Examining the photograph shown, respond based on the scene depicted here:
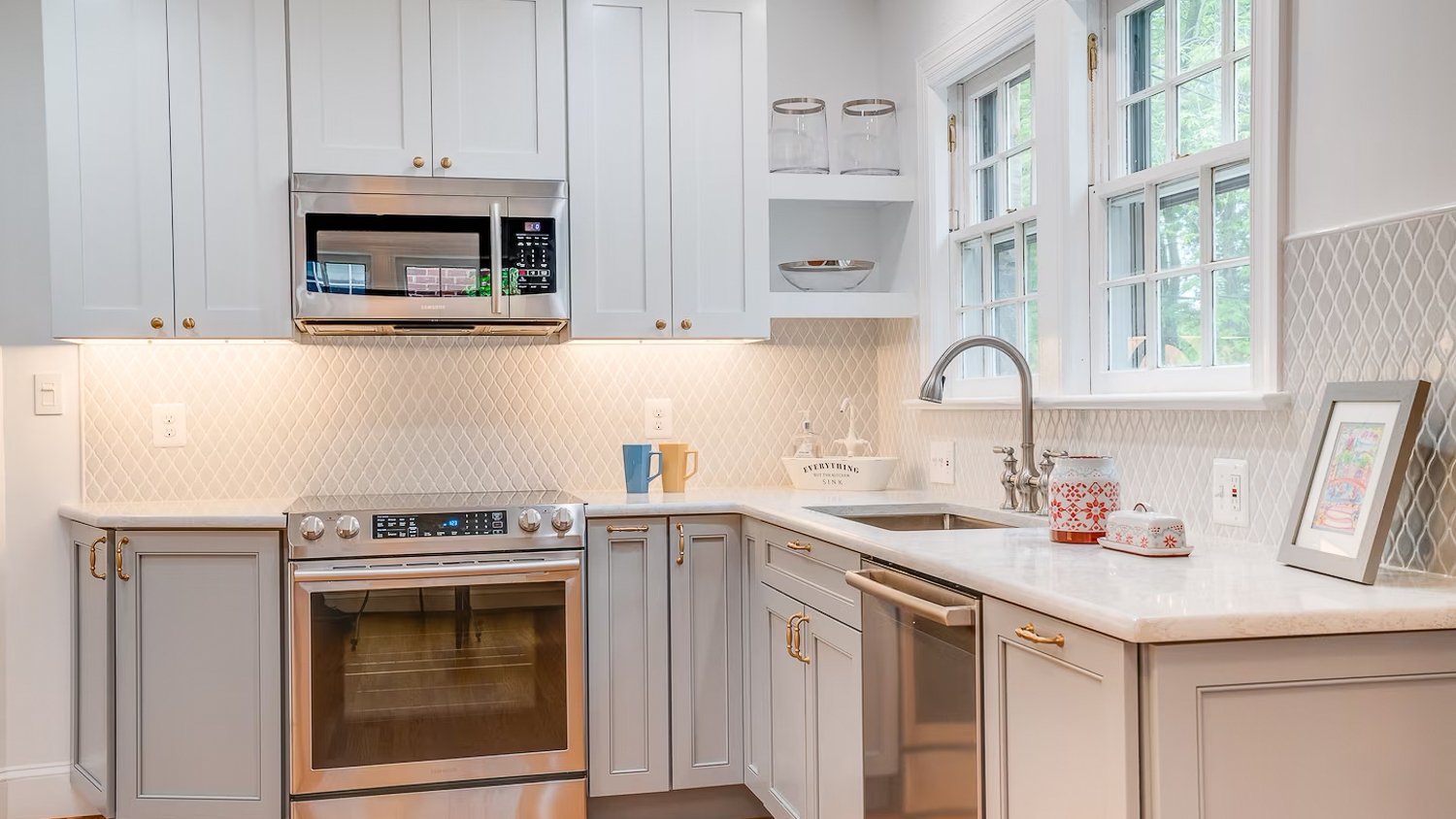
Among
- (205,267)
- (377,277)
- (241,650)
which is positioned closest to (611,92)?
(377,277)

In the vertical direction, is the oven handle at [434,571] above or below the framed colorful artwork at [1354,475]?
below

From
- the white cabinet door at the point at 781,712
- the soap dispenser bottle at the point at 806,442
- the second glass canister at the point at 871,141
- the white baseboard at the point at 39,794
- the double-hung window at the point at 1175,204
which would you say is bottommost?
the white baseboard at the point at 39,794

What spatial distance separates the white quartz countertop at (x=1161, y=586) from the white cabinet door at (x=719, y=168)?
0.97 metres

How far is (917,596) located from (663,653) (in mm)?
1344

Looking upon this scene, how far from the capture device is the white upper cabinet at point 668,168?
344 centimetres

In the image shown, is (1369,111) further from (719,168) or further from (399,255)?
(399,255)

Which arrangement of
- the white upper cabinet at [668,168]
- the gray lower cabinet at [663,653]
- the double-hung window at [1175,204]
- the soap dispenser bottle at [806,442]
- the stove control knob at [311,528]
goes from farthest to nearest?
1. the soap dispenser bottle at [806,442]
2. the white upper cabinet at [668,168]
3. the gray lower cabinet at [663,653]
4. the stove control knob at [311,528]
5. the double-hung window at [1175,204]

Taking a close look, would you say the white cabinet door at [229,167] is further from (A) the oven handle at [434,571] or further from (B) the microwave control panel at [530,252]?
(A) the oven handle at [434,571]

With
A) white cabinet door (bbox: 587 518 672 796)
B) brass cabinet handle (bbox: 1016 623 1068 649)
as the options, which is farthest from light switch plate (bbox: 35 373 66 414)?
brass cabinet handle (bbox: 1016 623 1068 649)

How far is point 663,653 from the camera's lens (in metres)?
3.25

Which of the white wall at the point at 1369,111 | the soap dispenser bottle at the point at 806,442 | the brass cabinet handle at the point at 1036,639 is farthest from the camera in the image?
the soap dispenser bottle at the point at 806,442

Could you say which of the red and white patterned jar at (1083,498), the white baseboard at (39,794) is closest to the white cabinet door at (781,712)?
the red and white patterned jar at (1083,498)

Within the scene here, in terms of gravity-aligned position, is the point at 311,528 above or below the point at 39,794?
above

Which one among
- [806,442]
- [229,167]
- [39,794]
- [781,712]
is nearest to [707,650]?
[781,712]
